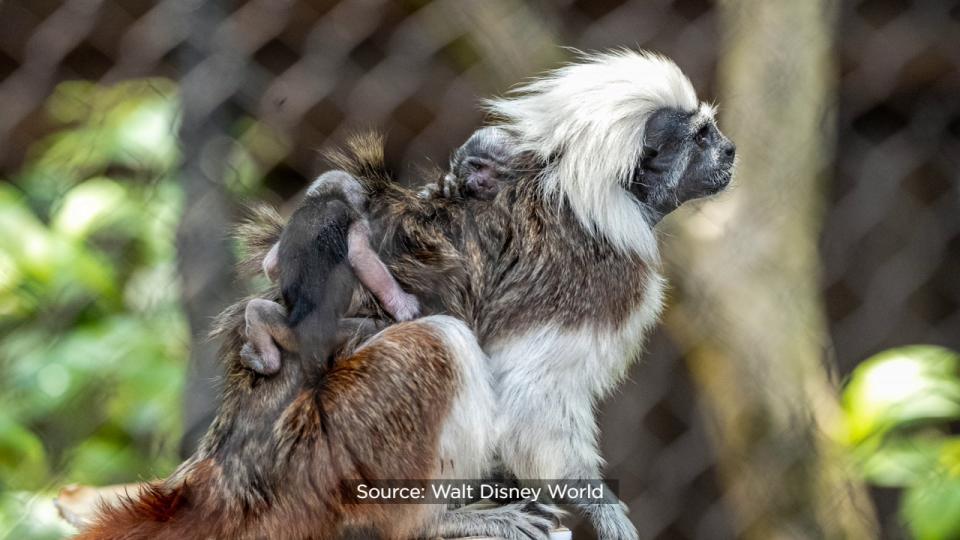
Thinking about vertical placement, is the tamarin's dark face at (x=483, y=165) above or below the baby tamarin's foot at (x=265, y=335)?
above

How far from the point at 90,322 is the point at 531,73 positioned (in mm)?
1226

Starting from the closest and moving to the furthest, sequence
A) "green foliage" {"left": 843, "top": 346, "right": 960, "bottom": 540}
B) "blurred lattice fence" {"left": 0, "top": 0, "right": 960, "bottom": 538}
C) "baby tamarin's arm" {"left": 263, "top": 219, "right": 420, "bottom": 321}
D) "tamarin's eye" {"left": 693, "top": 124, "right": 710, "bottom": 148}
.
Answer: "baby tamarin's arm" {"left": 263, "top": 219, "right": 420, "bottom": 321}, "tamarin's eye" {"left": 693, "top": 124, "right": 710, "bottom": 148}, "blurred lattice fence" {"left": 0, "top": 0, "right": 960, "bottom": 538}, "green foliage" {"left": 843, "top": 346, "right": 960, "bottom": 540}

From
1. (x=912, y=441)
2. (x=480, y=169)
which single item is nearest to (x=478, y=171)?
(x=480, y=169)

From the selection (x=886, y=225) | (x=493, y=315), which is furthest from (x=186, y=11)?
(x=886, y=225)

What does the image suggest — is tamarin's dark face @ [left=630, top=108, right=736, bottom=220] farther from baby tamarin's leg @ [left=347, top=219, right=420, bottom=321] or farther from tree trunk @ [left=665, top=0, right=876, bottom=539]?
tree trunk @ [left=665, top=0, right=876, bottom=539]

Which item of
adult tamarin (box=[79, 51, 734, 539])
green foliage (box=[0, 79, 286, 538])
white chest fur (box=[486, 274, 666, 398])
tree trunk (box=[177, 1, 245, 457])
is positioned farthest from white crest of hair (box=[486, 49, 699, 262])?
green foliage (box=[0, 79, 286, 538])

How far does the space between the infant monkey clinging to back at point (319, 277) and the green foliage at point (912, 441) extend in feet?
5.29

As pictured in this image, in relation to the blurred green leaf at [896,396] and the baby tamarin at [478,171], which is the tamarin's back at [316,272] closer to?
the baby tamarin at [478,171]

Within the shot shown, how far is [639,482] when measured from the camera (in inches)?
145

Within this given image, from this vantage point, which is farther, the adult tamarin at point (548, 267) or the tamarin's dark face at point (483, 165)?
the tamarin's dark face at point (483, 165)

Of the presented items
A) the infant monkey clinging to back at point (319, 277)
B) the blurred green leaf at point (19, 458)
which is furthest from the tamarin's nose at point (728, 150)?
the blurred green leaf at point (19, 458)

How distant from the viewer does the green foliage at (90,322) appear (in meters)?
2.62

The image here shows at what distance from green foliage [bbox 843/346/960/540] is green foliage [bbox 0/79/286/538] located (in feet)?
5.41

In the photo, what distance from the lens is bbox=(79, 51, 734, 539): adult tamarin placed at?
1.85 m
